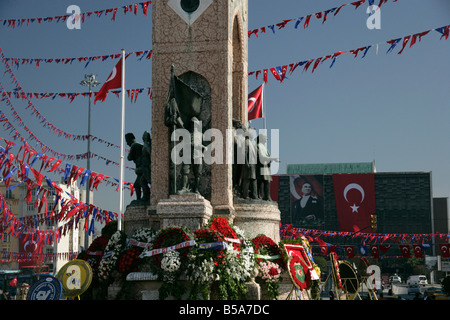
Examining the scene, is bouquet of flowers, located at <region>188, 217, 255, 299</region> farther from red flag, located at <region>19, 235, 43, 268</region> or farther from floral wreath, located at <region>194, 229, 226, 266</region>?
red flag, located at <region>19, 235, 43, 268</region>

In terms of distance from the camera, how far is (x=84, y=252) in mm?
22875

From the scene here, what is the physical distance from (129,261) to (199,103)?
586cm

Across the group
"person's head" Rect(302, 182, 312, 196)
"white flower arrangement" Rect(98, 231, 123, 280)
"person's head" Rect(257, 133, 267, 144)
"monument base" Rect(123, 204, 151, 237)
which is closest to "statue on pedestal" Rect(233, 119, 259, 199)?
"person's head" Rect(257, 133, 267, 144)

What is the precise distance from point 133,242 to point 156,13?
26.9ft

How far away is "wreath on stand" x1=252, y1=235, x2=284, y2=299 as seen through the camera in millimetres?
20938

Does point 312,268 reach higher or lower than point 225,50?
lower

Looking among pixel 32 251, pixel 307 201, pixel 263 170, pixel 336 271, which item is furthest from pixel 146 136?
pixel 307 201

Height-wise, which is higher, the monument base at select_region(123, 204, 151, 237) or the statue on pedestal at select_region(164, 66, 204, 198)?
the statue on pedestal at select_region(164, 66, 204, 198)

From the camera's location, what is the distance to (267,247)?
21641mm

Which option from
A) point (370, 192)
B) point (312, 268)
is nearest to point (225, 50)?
point (312, 268)

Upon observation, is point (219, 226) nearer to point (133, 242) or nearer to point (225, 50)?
point (133, 242)

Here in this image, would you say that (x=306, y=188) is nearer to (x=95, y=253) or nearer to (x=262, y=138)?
(x=262, y=138)

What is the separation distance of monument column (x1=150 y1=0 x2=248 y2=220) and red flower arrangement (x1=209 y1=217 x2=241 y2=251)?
168 cm
